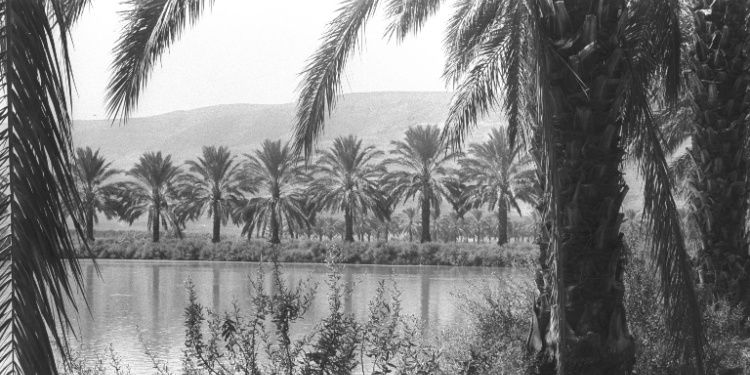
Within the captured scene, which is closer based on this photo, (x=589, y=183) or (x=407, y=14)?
(x=589, y=183)

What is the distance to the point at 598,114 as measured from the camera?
6012 millimetres

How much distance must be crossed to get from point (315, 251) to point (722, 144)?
3676 cm

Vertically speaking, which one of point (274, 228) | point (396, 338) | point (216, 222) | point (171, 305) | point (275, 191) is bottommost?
point (171, 305)

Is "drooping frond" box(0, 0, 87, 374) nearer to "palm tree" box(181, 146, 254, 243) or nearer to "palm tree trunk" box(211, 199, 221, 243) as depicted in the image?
"palm tree trunk" box(211, 199, 221, 243)

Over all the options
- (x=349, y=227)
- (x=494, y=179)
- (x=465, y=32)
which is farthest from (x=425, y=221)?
(x=465, y=32)

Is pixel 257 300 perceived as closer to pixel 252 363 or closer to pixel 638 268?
pixel 252 363

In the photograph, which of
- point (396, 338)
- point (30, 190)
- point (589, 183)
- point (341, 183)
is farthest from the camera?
point (341, 183)

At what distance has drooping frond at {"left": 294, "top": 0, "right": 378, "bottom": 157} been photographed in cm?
741

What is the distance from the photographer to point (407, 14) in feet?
31.7

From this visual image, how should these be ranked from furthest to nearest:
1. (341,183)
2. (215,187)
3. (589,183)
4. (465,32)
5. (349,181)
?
1. (215,187)
2. (341,183)
3. (349,181)
4. (465,32)
5. (589,183)

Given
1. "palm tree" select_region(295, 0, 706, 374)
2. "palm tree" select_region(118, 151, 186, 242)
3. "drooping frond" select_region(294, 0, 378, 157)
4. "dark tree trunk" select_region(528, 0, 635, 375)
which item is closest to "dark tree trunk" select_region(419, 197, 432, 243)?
"palm tree" select_region(118, 151, 186, 242)

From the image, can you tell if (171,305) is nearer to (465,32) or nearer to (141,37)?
(465,32)

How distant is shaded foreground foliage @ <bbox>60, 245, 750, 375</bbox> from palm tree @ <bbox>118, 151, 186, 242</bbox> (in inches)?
1652

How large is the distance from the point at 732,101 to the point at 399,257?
→ 114 feet
